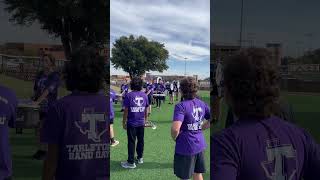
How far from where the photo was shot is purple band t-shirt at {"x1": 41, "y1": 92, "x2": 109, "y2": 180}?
2174 millimetres

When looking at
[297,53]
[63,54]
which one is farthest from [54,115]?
[297,53]

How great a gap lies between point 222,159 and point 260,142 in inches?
6.6

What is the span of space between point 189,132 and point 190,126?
0.20ft

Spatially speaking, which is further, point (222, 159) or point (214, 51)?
point (214, 51)

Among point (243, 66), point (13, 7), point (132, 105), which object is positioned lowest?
point (132, 105)

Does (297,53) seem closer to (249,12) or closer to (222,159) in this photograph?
(249,12)

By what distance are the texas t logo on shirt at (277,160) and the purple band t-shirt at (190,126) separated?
292 cm

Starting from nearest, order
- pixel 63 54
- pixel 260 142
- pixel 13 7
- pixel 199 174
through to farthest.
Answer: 1. pixel 260 142
2. pixel 63 54
3. pixel 13 7
4. pixel 199 174

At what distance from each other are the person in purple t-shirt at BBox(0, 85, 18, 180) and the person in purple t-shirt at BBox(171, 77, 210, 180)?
2.03 metres

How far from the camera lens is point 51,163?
2107 mm

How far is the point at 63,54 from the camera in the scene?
138 inches

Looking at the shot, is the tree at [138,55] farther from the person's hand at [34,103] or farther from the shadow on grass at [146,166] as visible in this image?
the shadow on grass at [146,166]

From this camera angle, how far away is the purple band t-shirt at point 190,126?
430 centimetres

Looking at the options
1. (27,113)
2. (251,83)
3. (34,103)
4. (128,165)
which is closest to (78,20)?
(34,103)
